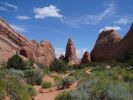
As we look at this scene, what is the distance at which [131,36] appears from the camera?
8331 cm

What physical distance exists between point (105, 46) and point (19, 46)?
3911cm

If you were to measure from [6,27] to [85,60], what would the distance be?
125 feet

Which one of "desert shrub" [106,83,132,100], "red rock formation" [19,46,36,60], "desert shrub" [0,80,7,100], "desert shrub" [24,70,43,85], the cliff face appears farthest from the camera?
"red rock formation" [19,46,36,60]

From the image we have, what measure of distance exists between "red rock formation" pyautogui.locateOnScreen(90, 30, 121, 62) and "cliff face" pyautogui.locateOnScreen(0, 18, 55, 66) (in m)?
28.0

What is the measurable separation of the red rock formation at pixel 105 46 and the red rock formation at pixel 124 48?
4.10 metres

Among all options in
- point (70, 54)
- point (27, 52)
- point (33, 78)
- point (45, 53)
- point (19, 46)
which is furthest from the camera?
point (70, 54)

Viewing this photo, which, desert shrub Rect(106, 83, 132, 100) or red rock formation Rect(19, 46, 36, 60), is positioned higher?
red rock formation Rect(19, 46, 36, 60)

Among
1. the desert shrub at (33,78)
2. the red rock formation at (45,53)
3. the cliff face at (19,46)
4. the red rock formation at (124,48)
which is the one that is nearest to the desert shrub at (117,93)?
the desert shrub at (33,78)

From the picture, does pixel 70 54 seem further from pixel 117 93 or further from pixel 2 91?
pixel 117 93

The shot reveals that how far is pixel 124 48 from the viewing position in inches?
3250

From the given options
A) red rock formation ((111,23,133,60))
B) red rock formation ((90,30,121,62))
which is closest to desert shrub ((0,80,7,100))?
red rock formation ((111,23,133,60))

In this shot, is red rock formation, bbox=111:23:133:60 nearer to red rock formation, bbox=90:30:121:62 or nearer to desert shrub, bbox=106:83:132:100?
red rock formation, bbox=90:30:121:62

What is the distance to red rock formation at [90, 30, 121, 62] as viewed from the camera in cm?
9050

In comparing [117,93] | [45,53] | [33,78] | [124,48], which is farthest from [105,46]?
[117,93]
